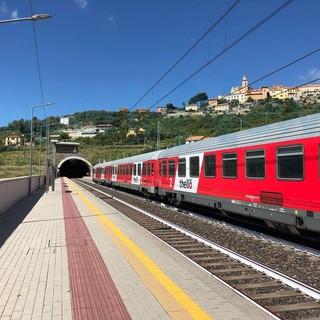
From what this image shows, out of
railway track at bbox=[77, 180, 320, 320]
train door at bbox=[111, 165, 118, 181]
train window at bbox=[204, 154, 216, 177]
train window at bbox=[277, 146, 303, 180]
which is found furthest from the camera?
train door at bbox=[111, 165, 118, 181]

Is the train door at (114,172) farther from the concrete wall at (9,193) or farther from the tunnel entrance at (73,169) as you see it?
the tunnel entrance at (73,169)

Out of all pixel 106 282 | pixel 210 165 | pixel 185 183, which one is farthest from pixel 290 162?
pixel 185 183

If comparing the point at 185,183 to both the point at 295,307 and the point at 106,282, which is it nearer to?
the point at 106,282

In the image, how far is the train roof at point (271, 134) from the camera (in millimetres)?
9023

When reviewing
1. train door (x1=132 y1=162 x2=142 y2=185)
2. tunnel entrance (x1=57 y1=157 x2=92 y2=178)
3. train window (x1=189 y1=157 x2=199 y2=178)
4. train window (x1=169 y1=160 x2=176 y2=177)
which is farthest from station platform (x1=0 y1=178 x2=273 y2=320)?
tunnel entrance (x1=57 y1=157 x2=92 y2=178)

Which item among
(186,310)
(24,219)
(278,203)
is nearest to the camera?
(186,310)

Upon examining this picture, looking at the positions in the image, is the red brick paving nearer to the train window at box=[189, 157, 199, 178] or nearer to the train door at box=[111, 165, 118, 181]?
the train window at box=[189, 157, 199, 178]

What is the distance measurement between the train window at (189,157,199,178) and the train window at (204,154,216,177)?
952 millimetres

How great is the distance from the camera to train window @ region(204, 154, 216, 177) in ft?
47.1

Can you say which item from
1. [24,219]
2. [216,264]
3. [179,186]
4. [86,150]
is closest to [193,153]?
[179,186]

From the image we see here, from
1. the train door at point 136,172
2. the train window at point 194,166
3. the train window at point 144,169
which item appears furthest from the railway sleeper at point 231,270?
the train door at point 136,172

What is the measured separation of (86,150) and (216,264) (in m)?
117

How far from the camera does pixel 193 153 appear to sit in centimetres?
1673

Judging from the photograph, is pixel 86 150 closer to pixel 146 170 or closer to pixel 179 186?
pixel 146 170
